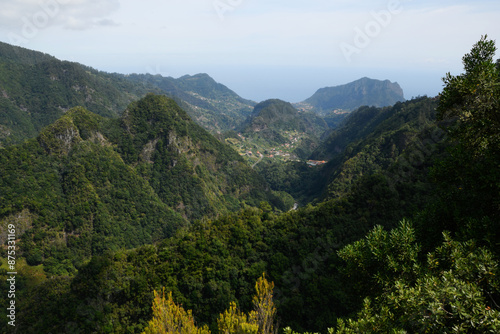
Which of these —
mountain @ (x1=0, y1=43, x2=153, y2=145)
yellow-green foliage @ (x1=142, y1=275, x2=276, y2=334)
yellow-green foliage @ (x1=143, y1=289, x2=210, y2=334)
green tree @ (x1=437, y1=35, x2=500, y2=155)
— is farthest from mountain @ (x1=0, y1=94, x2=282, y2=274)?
mountain @ (x1=0, y1=43, x2=153, y2=145)

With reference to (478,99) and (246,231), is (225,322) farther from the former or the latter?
(246,231)

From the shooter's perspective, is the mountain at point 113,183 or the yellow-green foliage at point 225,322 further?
the mountain at point 113,183

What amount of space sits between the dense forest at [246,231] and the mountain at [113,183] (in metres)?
0.34

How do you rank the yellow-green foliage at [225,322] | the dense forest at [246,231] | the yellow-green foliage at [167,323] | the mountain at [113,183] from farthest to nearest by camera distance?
the mountain at [113,183], the yellow-green foliage at [167,323], the yellow-green foliage at [225,322], the dense forest at [246,231]

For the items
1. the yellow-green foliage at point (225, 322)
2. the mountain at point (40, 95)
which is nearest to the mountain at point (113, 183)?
the yellow-green foliage at point (225, 322)

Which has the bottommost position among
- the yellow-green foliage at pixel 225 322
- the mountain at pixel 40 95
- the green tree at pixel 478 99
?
the yellow-green foliage at pixel 225 322

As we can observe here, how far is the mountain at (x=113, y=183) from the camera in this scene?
48.6 meters

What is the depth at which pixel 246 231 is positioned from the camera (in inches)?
1284

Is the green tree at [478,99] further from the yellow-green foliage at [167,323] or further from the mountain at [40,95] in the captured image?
the mountain at [40,95]

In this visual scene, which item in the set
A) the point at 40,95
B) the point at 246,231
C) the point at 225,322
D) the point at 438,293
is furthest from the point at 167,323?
the point at 40,95

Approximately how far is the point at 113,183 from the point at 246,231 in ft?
148

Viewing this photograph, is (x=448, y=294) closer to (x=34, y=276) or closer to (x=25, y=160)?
(x=34, y=276)

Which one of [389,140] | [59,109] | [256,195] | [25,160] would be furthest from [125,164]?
[59,109]

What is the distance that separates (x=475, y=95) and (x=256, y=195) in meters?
84.0
